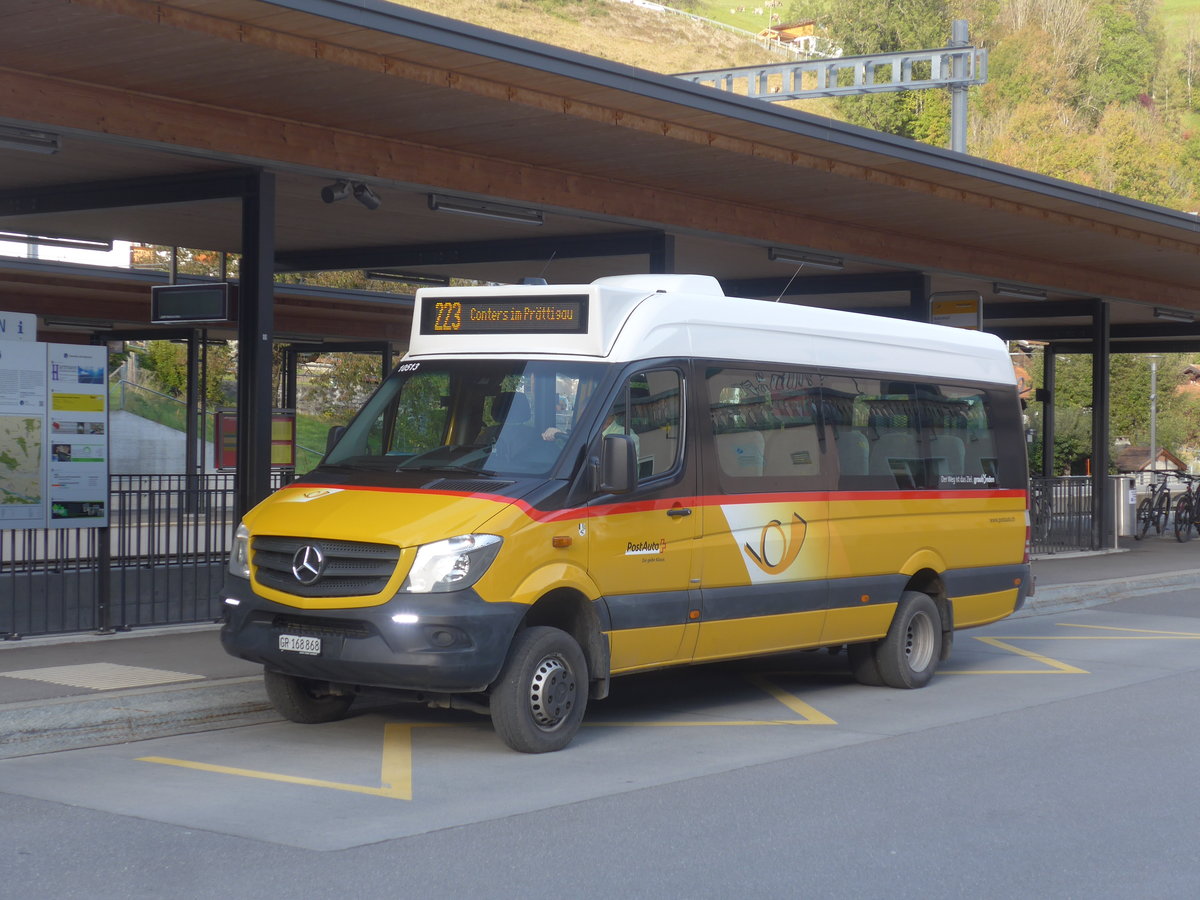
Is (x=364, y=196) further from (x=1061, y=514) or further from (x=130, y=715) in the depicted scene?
(x=1061, y=514)

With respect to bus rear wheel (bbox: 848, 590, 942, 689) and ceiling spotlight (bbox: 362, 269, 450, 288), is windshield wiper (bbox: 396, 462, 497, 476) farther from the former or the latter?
ceiling spotlight (bbox: 362, 269, 450, 288)

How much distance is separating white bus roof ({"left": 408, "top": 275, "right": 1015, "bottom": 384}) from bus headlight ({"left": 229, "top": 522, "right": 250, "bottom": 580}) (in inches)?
73.2

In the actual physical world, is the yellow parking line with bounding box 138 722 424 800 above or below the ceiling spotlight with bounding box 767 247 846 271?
below

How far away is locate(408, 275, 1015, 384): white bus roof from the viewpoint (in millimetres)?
9352

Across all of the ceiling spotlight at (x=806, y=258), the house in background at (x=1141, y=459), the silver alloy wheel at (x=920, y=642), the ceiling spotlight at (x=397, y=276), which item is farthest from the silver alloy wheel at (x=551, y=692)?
the house in background at (x=1141, y=459)

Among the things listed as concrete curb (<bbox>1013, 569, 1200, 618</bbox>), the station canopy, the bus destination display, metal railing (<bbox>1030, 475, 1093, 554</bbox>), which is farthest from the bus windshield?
metal railing (<bbox>1030, 475, 1093, 554</bbox>)

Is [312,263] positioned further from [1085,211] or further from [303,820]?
[303,820]

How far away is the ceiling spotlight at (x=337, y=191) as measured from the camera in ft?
45.7

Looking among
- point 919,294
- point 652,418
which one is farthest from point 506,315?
point 919,294

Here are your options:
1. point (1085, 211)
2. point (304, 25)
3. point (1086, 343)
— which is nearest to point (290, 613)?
point (304, 25)

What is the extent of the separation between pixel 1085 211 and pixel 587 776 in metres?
13.1

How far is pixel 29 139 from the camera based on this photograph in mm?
11742

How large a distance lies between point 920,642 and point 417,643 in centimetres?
524

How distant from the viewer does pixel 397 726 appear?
956cm
